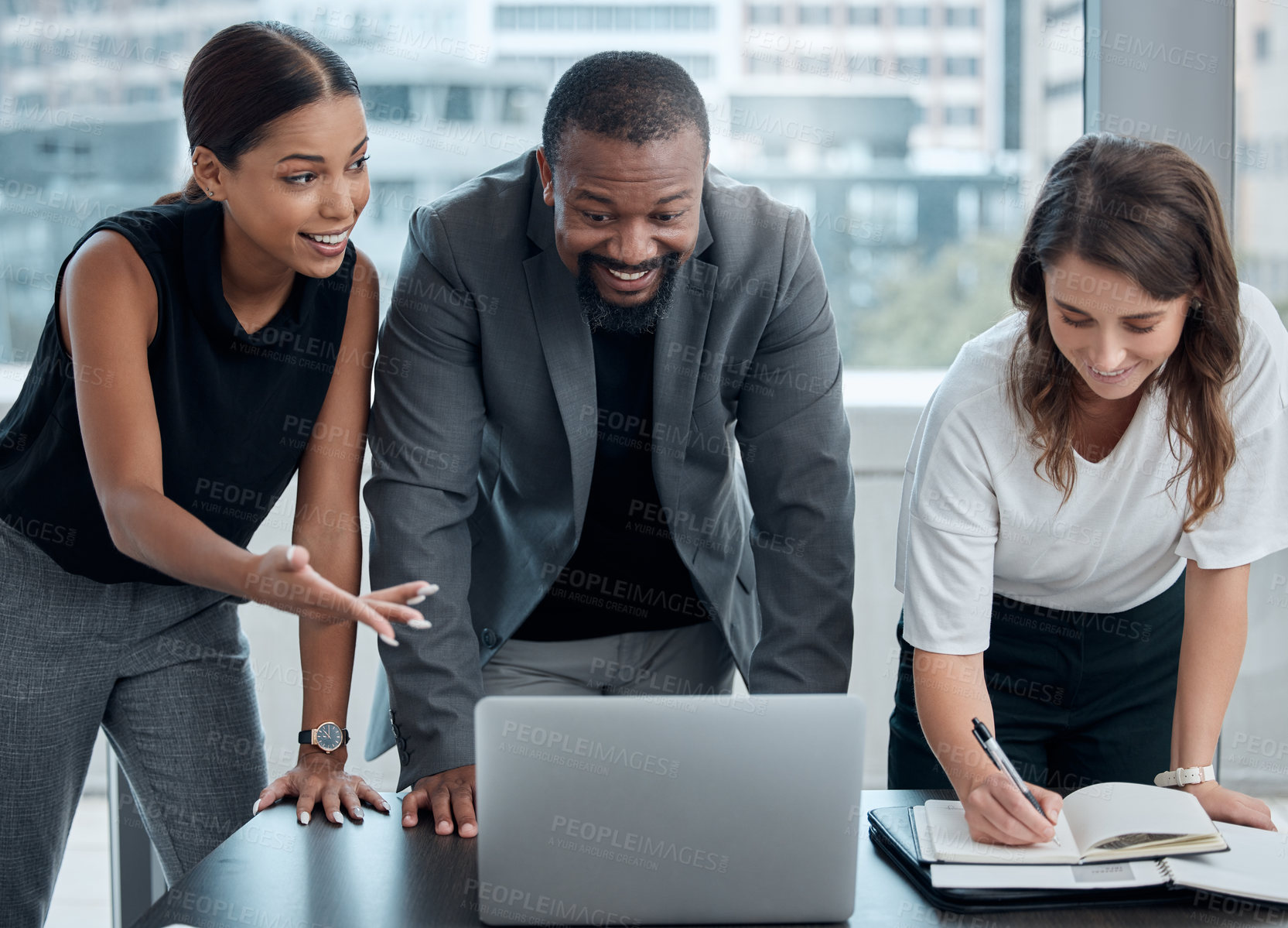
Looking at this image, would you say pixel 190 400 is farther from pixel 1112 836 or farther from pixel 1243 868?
pixel 1243 868

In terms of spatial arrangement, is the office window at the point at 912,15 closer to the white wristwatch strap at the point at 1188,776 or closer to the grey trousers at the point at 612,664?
the grey trousers at the point at 612,664

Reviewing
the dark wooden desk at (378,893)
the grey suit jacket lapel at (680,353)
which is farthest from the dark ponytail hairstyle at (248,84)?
the dark wooden desk at (378,893)

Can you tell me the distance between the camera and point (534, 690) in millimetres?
1822

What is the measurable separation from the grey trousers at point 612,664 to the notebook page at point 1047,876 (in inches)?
28.4

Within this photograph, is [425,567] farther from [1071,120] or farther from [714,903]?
[1071,120]

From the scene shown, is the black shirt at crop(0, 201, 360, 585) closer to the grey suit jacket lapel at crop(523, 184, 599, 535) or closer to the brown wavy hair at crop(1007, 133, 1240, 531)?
the grey suit jacket lapel at crop(523, 184, 599, 535)

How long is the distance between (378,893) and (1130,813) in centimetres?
81

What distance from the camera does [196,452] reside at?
1561mm

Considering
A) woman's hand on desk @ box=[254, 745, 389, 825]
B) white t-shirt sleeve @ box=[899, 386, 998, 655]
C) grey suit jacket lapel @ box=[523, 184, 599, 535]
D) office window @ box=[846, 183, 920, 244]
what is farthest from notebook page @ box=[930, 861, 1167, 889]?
office window @ box=[846, 183, 920, 244]

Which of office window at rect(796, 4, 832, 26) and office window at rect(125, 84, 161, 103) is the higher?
office window at rect(796, 4, 832, 26)

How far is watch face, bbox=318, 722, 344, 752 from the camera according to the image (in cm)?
149

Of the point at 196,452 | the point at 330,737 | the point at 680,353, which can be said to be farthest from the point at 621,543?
the point at 196,452

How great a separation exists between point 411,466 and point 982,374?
81 centimetres

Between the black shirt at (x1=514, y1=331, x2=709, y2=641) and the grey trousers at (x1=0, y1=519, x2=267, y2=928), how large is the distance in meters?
0.49
